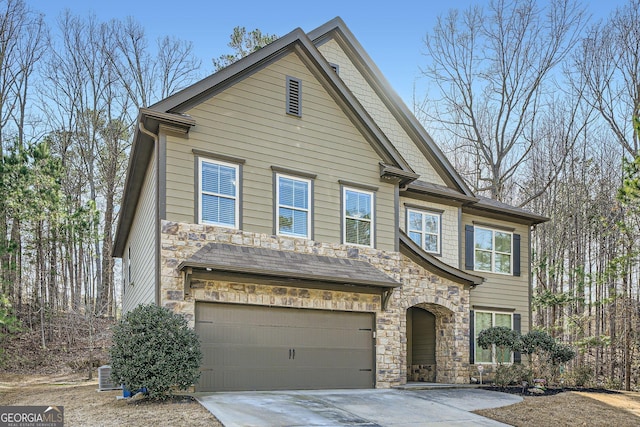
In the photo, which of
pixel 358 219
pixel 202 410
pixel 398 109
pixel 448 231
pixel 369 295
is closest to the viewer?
pixel 202 410

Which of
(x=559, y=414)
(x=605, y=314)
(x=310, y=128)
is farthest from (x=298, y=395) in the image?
(x=605, y=314)

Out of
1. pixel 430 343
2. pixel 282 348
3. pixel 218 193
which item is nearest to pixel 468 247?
pixel 430 343

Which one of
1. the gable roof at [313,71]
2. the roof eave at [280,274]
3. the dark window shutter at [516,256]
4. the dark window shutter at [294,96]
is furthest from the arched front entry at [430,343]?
the dark window shutter at [294,96]

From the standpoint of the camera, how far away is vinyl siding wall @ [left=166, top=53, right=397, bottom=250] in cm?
1148

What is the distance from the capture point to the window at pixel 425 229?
16.1 m

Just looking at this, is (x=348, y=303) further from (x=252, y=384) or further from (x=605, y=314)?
(x=605, y=314)

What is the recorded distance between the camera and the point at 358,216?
1376 cm

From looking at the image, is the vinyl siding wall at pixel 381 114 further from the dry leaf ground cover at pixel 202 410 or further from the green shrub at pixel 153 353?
the green shrub at pixel 153 353

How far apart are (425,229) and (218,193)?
A: 692cm

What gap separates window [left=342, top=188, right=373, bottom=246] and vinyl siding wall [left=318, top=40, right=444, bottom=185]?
3.86 metres

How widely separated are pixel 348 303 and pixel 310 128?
415cm

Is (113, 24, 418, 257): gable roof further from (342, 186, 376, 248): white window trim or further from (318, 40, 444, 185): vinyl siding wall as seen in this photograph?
(318, 40, 444, 185): vinyl siding wall

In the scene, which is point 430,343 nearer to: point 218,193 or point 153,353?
point 218,193

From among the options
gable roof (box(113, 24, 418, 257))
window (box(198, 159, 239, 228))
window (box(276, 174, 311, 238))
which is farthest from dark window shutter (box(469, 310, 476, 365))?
window (box(198, 159, 239, 228))
